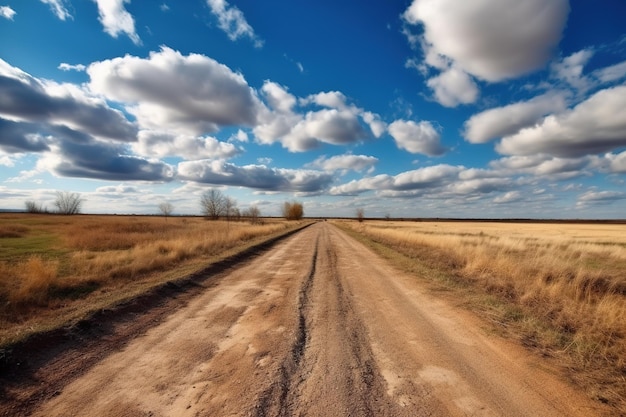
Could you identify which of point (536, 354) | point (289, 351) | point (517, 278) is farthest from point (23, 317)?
point (517, 278)

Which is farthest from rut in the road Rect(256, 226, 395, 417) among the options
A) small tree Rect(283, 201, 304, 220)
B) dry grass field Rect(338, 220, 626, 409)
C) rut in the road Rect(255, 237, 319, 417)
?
small tree Rect(283, 201, 304, 220)

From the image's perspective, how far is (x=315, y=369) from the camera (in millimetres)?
4250

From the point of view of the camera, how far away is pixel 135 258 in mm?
14117

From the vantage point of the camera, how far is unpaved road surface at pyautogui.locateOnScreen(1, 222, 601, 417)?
3.42 m

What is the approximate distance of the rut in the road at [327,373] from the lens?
11.1ft

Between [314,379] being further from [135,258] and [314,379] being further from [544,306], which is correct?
[135,258]

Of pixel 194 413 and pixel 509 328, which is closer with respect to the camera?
pixel 194 413

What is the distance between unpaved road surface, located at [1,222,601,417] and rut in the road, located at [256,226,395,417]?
0.05ft

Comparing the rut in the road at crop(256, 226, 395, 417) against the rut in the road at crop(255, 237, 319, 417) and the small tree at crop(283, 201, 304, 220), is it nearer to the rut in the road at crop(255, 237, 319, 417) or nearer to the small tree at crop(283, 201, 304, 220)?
the rut in the road at crop(255, 237, 319, 417)

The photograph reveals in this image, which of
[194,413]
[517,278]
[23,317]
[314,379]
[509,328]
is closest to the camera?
[194,413]

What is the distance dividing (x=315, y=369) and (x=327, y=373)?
19cm

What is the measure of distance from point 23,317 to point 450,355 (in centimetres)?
847

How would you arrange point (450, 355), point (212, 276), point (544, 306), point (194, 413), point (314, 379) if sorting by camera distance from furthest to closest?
point (212, 276) → point (544, 306) → point (450, 355) → point (314, 379) → point (194, 413)

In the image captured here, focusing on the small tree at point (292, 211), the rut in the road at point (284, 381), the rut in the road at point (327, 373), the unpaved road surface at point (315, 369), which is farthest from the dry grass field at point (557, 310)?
the small tree at point (292, 211)
